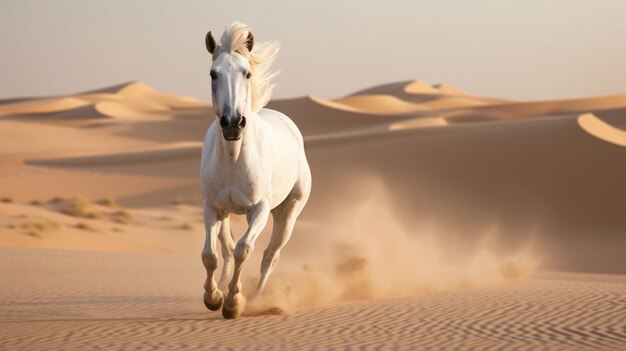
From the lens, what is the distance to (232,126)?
758 centimetres

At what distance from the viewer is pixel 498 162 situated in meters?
34.1

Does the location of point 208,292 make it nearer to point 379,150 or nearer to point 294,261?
point 294,261

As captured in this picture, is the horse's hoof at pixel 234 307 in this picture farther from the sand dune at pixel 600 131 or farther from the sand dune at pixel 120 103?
the sand dune at pixel 120 103

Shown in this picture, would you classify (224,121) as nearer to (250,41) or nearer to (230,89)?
(230,89)

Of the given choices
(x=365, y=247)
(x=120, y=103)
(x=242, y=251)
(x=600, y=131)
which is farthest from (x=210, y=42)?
(x=120, y=103)

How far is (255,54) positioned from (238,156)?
1040 mm

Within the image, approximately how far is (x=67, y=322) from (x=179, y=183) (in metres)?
30.5

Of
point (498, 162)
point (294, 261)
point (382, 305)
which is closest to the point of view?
point (382, 305)

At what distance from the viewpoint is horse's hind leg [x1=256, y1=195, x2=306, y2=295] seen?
32.6 feet

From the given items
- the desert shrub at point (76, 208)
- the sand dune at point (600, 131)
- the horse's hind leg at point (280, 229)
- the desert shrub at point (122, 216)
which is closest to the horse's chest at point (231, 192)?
the horse's hind leg at point (280, 229)

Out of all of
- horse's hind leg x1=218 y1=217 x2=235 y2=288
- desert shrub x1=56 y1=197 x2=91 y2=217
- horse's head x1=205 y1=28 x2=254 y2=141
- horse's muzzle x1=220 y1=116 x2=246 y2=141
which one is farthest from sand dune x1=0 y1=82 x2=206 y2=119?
horse's muzzle x1=220 y1=116 x2=246 y2=141

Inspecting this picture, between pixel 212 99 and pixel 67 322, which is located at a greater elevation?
pixel 212 99

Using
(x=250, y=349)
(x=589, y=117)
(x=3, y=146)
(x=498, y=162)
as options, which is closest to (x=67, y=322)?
(x=250, y=349)

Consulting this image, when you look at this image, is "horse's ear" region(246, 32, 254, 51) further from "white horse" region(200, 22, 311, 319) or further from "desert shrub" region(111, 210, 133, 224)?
"desert shrub" region(111, 210, 133, 224)
